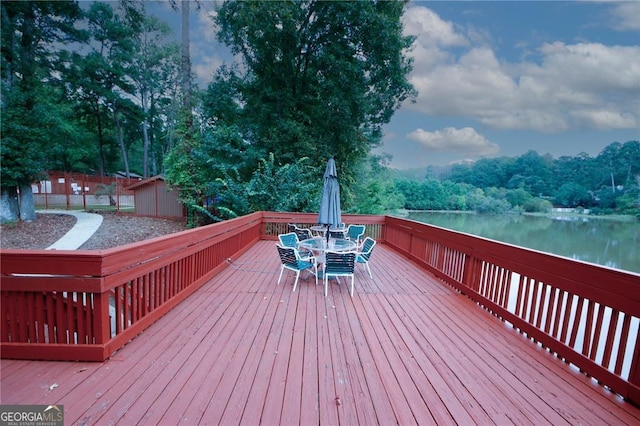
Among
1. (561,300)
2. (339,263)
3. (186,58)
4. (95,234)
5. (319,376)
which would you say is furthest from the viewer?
(186,58)

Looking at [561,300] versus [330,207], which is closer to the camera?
[561,300]

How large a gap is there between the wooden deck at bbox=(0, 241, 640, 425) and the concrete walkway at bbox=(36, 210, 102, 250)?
304 inches

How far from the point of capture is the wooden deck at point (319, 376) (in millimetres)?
1619

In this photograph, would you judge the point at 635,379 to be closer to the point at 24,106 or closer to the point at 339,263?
the point at 339,263

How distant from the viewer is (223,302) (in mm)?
3314

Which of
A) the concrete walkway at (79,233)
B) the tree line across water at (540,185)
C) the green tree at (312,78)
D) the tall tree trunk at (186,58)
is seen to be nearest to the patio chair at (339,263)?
the green tree at (312,78)

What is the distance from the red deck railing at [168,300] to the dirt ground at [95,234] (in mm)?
7383

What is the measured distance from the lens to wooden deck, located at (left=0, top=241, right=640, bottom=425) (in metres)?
1.62

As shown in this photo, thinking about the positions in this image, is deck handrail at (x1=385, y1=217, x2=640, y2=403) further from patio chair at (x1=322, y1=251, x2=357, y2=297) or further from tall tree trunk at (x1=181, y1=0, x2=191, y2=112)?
tall tree trunk at (x1=181, y1=0, x2=191, y2=112)

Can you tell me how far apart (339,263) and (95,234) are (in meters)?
9.78

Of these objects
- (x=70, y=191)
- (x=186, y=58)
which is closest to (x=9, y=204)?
(x=70, y=191)

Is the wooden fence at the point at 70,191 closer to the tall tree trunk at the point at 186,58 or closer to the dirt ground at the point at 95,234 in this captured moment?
the dirt ground at the point at 95,234

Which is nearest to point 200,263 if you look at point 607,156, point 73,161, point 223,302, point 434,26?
point 223,302

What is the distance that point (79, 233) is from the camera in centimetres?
924
